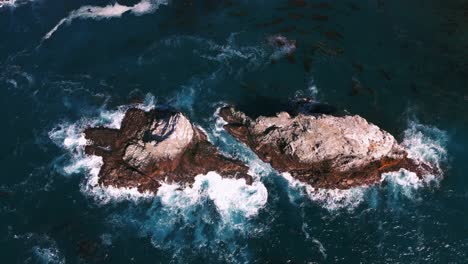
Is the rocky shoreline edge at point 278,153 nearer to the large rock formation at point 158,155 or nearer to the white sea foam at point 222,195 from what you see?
the large rock formation at point 158,155

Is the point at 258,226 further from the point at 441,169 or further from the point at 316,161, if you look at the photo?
the point at 441,169

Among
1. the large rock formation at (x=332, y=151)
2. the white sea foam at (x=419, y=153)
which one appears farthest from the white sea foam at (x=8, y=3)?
the white sea foam at (x=419, y=153)

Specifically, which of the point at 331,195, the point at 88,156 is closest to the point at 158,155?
the point at 88,156

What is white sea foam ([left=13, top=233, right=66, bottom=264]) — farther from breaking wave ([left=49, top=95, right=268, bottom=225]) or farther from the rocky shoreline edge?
the rocky shoreline edge

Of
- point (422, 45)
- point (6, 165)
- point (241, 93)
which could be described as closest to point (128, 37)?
point (241, 93)

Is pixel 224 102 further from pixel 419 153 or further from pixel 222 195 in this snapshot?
pixel 419 153

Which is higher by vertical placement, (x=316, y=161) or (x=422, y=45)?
(x=422, y=45)

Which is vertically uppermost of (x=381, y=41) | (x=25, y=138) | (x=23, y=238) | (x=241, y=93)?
(x=381, y=41)
